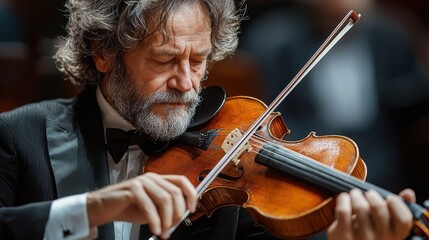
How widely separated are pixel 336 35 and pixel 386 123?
1377 mm

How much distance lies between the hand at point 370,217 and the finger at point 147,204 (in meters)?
0.31

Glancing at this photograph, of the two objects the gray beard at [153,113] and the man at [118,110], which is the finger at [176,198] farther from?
the gray beard at [153,113]

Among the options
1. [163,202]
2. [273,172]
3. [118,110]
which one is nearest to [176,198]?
[163,202]

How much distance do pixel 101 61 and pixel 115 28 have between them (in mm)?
101

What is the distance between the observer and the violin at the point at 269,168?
1356mm

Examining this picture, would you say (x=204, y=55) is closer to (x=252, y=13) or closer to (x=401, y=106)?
(x=401, y=106)

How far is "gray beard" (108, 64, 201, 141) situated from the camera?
1.64m

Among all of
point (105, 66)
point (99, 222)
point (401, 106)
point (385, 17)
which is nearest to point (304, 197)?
point (99, 222)

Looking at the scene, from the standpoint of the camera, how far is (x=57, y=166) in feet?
5.42

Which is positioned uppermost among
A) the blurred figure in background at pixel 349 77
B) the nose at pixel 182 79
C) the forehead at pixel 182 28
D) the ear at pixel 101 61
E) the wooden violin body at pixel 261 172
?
the forehead at pixel 182 28

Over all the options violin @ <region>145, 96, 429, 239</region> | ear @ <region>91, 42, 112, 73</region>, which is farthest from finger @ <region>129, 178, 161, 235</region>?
ear @ <region>91, 42, 112, 73</region>

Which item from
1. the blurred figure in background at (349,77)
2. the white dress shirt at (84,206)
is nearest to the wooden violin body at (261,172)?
the white dress shirt at (84,206)

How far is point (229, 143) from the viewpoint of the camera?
1586mm

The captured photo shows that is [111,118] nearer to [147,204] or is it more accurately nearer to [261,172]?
[261,172]
